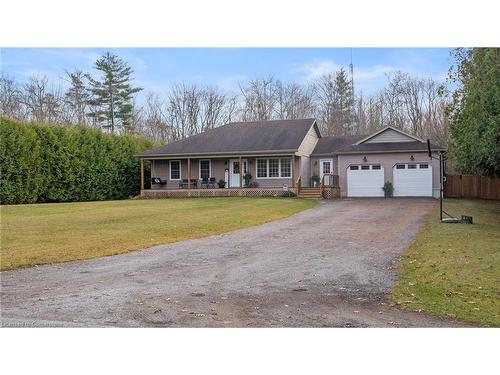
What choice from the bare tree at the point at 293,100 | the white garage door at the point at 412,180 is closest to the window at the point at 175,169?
the white garage door at the point at 412,180

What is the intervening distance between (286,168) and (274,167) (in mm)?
754

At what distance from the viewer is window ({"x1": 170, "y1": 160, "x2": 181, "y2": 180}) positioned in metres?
29.7

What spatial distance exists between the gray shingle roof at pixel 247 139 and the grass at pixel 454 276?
15252 millimetres

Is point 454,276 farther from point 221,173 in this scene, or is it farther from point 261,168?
point 221,173

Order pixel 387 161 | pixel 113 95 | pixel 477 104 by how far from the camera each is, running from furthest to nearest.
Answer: pixel 113 95
pixel 387 161
pixel 477 104

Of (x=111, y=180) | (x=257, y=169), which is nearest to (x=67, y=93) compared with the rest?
(x=111, y=180)

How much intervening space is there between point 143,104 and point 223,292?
1568 inches

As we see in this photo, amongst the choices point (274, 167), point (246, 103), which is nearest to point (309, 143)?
point (274, 167)

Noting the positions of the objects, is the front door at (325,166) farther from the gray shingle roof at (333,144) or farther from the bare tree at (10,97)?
the bare tree at (10,97)

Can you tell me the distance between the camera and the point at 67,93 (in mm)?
38969

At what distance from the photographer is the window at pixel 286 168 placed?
27.5 metres

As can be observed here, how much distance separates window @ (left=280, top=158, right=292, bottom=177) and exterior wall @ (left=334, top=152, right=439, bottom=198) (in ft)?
9.45

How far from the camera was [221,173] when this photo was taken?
2888 cm
